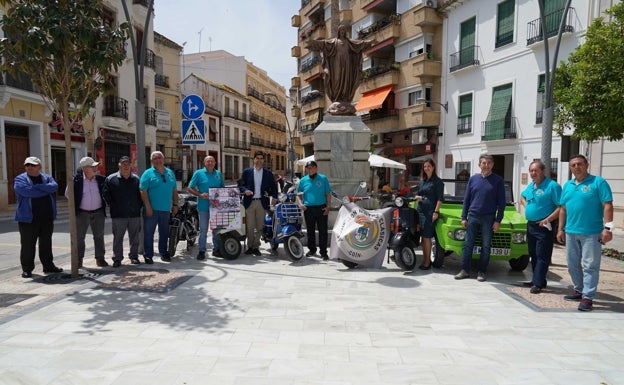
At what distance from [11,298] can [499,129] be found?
64.7 feet

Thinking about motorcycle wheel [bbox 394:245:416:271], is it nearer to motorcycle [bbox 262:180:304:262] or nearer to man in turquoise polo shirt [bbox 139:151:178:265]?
motorcycle [bbox 262:180:304:262]

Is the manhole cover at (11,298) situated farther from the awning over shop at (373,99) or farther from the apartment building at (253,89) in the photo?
the apartment building at (253,89)

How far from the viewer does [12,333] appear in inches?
156

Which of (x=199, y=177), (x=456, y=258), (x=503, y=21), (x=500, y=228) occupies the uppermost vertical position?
(x=503, y=21)

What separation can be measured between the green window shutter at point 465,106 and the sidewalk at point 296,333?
17.6m

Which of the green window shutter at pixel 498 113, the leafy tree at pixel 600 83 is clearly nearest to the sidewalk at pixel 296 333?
the leafy tree at pixel 600 83

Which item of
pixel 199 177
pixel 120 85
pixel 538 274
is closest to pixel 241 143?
pixel 120 85

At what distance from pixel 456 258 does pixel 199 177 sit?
16.8 feet

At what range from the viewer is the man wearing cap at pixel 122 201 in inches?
268

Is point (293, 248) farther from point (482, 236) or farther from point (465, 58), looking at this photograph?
point (465, 58)

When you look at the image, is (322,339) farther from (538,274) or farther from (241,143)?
(241,143)

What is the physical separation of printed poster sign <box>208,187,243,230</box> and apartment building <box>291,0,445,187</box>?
15361 millimetres

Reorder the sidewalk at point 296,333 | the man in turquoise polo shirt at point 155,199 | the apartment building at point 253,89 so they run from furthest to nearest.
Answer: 1. the apartment building at point 253,89
2. the man in turquoise polo shirt at point 155,199
3. the sidewalk at point 296,333

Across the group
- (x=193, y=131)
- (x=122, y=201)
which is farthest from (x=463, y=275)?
(x=122, y=201)
